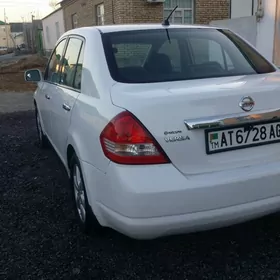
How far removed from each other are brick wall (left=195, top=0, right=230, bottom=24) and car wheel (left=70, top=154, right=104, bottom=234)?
13.4 metres

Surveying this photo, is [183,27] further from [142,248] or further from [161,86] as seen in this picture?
[142,248]

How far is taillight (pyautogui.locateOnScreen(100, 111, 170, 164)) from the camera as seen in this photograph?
6.79ft

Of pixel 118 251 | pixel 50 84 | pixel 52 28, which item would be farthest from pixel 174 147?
pixel 52 28

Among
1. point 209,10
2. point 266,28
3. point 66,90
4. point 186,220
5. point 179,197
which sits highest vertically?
point 209,10

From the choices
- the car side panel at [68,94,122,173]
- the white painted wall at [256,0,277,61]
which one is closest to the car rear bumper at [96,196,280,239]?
the car side panel at [68,94,122,173]

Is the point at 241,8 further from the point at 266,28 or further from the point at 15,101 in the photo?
the point at 15,101

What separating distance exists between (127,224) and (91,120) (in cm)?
75

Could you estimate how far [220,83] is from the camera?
2.41 meters

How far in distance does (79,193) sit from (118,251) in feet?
1.91

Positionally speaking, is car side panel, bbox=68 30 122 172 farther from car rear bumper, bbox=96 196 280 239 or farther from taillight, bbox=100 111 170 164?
car rear bumper, bbox=96 196 280 239

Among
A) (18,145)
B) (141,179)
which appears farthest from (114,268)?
(18,145)

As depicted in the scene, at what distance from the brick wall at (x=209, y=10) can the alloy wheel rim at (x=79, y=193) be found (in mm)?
13445

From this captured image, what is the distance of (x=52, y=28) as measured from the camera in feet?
100

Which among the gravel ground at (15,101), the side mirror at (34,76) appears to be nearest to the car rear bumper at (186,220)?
the side mirror at (34,76)
